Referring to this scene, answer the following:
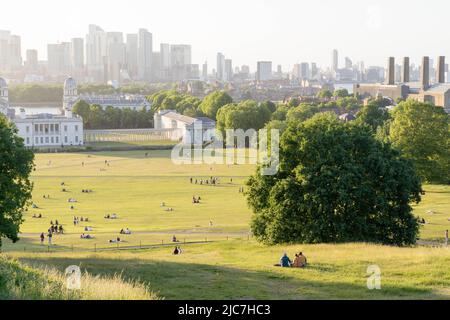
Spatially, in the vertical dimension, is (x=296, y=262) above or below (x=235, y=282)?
below

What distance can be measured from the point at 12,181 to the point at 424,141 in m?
33.5

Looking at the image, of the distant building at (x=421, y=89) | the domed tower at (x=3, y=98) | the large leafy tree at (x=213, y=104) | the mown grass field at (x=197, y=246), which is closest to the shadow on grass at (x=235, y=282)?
the mown grass field at (x=197, y=246)

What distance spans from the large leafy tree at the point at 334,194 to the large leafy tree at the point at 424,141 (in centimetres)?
2061

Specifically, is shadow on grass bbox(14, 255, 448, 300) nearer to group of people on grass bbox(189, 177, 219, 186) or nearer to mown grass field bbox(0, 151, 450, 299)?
mown grass field bbox(0, 151, 450, 299)

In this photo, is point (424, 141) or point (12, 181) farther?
point (424, 141)

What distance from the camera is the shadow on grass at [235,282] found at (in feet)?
50.4

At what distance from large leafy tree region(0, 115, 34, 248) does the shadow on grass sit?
395 cm

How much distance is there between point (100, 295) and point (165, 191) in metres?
40.6

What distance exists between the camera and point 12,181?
991 inches

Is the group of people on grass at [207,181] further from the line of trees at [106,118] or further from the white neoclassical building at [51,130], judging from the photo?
the line of trees at [106,118]

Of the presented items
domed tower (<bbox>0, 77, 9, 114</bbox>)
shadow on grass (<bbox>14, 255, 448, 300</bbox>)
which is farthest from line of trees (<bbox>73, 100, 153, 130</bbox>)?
shadow on grass (<bbox>14, 255, 448, 300</bbox>)

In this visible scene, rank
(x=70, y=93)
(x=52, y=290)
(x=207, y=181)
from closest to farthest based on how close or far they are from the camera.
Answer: (x=52, y=290) < (x=207, y=181) < (x=70, y=93)

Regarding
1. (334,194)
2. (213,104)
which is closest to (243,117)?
(213,104)

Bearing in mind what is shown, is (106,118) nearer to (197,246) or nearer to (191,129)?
(191,129)
